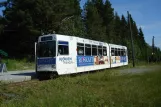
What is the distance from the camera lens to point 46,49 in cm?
2022

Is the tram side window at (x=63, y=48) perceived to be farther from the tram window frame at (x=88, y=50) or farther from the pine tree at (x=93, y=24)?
the pine tree at (x=93, y=24)

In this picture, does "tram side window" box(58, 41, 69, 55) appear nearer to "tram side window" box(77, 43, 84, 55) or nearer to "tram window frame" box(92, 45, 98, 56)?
"tram side window" box(77, 43, 84, 55)

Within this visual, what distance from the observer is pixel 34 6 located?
48.4m

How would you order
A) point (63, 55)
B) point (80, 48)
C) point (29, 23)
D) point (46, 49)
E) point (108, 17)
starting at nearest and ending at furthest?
point (63, 55) → point (46, 49) → point (80, 48) → point (29, 23) → point (108, 17)

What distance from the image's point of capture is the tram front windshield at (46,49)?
1955cm

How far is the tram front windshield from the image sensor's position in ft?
64.1

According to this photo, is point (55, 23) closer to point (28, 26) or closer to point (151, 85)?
point (28, 26)

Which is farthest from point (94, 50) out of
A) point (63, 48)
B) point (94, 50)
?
point (63, 48)

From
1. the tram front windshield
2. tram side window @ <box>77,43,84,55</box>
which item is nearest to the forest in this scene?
tram side window @ <box>77,43,84,55</box>

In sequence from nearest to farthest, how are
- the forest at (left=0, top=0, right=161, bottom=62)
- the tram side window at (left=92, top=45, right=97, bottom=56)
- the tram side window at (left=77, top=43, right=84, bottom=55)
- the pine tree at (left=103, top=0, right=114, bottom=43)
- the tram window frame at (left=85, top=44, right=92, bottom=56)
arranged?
the tram side window at (left=77, top=43, right=84, bottom=55), the tram window frame at (left=85, top=44, right=92, bottom=56), the tram side window at (left=92, top=45, right=97, bottom=56), the forest at (left=0, top=0, right=161, bottom=62), the pine tree at (left=103, top=0, right=114, bottom=43)

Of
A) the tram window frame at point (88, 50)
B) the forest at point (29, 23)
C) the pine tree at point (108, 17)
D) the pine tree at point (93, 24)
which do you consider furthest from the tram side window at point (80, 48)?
the pine tree at point (108, 17)

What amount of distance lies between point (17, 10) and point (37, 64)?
98.6ft

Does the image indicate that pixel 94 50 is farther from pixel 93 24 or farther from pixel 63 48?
pixel 93 24

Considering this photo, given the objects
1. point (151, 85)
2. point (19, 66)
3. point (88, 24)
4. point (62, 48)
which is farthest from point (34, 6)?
point (151, 85)
